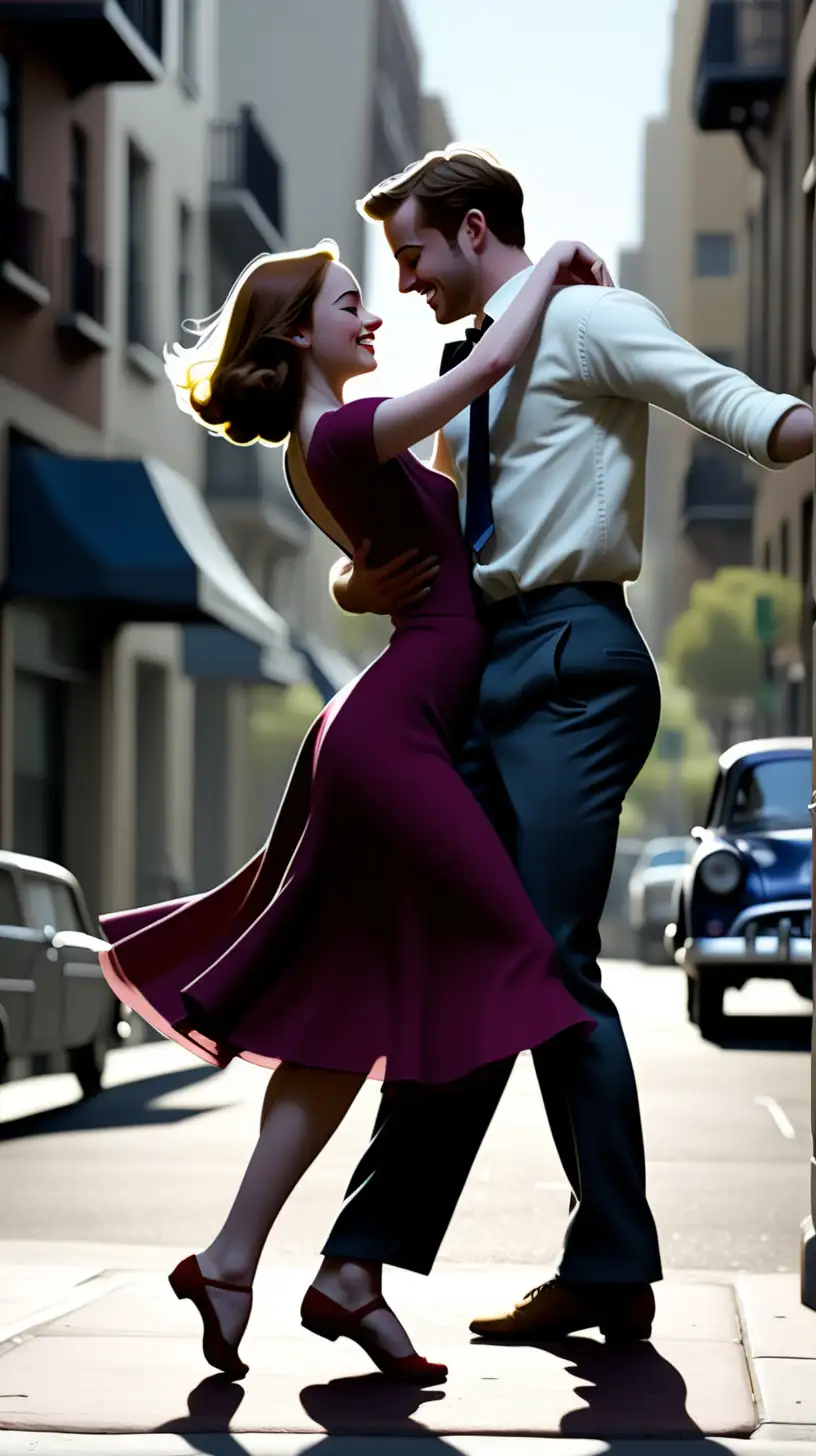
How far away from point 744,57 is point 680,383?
28.1 m

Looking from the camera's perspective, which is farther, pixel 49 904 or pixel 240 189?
pixel 240 189

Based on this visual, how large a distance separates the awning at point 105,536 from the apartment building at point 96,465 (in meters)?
0.02

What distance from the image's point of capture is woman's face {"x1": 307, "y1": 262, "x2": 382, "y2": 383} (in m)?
4.29

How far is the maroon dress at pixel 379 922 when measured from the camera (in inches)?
156

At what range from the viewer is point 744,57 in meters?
31.0

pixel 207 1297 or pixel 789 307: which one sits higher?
pixel 789 307

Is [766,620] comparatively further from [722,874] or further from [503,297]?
[503,297]

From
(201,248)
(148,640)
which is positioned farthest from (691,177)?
(148,640)

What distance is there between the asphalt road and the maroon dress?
219cm

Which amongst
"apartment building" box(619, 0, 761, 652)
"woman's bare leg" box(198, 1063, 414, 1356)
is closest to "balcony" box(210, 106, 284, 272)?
"apartment building" box(619, 0, 761, 652)

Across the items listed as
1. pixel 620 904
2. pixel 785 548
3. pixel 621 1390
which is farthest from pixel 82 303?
pixel 620 904

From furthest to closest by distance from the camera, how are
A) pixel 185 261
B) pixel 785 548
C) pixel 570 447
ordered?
pixel 785 548 < pixel 185 261 < pixel 570 447

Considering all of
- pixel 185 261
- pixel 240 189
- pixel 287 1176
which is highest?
pixel 240 189

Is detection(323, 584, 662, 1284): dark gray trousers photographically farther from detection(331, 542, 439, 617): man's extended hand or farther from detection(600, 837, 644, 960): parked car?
detection(600, 837, 644, 960): parked car
